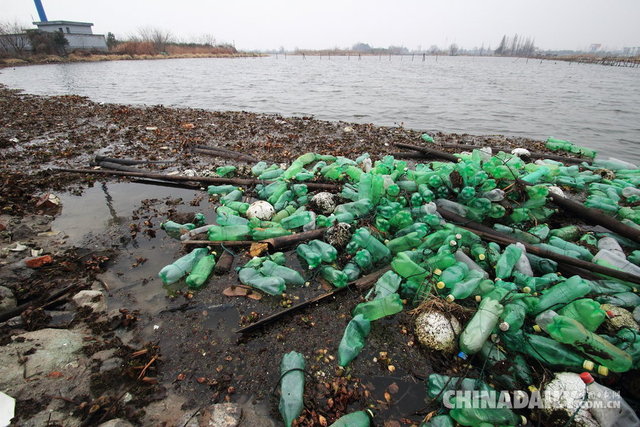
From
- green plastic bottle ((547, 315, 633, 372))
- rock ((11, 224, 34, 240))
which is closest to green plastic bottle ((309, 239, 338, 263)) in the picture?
green plastic bottle ((547, 315, 633, 372))

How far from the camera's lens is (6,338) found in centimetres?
219

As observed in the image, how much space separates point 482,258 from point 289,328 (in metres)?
1.92

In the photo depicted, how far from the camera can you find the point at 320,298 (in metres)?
2.73

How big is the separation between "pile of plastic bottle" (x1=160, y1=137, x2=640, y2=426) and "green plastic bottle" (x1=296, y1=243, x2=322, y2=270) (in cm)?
2

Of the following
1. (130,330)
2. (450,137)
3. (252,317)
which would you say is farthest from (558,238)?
(450,137)

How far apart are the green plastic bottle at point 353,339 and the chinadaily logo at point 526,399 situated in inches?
26.1

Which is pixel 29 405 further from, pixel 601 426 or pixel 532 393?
pixel 601 426

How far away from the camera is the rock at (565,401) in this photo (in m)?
1.75

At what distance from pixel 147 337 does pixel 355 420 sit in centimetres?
174

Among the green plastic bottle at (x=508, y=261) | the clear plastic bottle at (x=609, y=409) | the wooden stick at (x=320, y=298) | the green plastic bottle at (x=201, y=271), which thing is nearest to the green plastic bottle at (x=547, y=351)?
the clear plastic bottle at (x=609, y=409)

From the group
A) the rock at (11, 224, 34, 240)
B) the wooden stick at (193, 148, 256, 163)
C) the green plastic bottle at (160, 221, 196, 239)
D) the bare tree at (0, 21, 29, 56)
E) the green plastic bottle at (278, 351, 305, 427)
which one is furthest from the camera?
the bare tree at (0, 21, 29, 56)

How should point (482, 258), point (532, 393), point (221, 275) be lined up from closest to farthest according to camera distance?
point (532, 393) < point (482, 258) < point (221, 275)

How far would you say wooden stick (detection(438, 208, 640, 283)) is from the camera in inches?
99.3

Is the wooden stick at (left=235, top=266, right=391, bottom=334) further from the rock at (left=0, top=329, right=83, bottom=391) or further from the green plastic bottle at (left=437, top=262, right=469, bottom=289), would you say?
the rock at (left=0, top=329, right=83, bottom=391)
